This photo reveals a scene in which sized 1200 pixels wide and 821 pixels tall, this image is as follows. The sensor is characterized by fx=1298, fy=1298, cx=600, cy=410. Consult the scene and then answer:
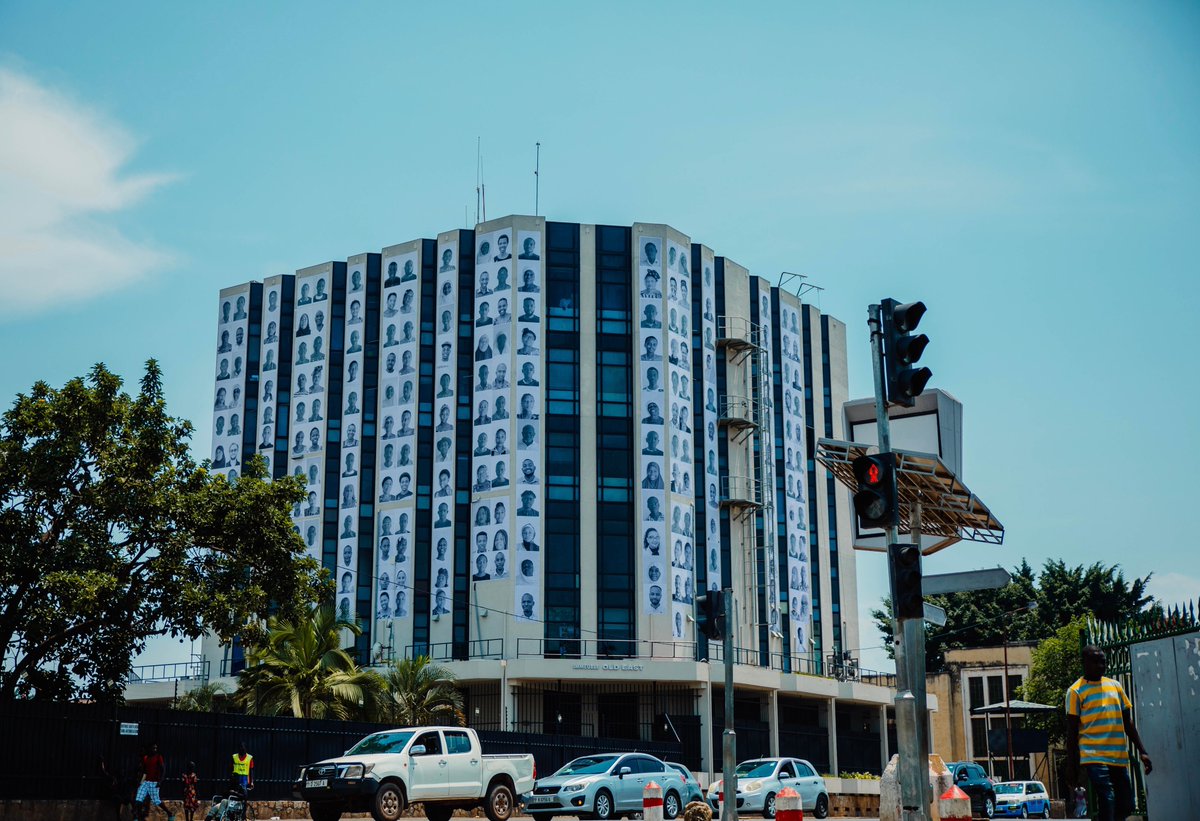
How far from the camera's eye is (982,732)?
247 feet

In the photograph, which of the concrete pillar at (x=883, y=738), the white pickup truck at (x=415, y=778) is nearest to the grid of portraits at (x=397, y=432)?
the concrete pillar at (x=883, y=738)

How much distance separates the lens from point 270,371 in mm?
72500

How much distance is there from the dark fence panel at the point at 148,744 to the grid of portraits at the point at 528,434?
22.8 metres

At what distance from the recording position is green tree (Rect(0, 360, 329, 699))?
1006 inches

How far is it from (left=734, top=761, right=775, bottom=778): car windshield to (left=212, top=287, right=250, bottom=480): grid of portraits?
43.6m

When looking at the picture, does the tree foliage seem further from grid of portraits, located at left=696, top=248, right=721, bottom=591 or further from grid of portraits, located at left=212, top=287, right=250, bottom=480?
grid of portraits, located at left=212, top=287, right=250, bottom=480

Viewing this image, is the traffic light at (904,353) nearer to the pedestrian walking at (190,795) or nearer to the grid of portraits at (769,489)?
the pedestrian walking at (190,795)

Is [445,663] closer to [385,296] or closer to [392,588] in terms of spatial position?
[392,588]

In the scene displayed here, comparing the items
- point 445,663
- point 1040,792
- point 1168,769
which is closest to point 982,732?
point 1040,792

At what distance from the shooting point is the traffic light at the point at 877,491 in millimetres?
13500

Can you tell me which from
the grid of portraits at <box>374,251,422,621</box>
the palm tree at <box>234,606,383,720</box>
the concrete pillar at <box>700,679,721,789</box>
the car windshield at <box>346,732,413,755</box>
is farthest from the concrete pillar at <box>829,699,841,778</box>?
the car windshield at <box>346,732,413,755</box>

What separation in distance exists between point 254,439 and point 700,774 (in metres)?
32.9

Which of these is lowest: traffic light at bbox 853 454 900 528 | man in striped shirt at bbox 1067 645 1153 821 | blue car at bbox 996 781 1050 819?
blue car at bbox 996 781 1050 819

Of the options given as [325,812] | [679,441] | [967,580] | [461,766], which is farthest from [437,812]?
[679,441]
